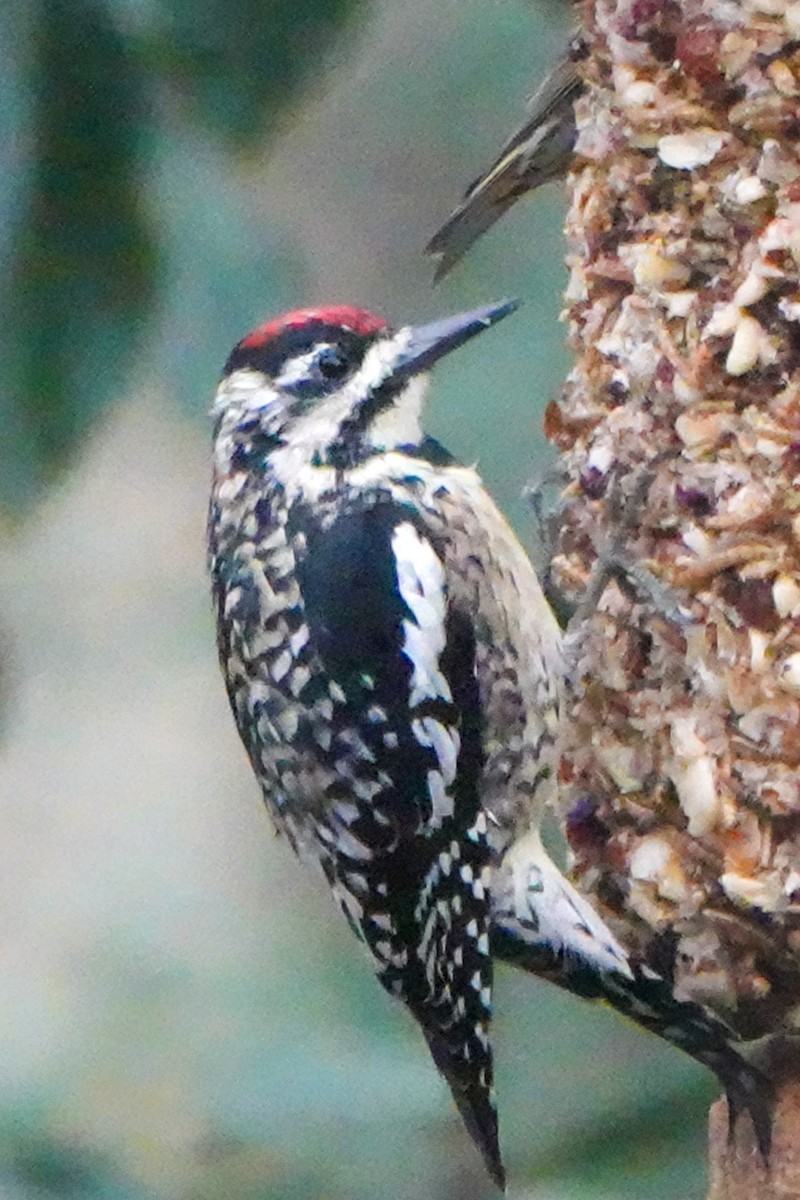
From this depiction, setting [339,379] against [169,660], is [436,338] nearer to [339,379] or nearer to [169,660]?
[339,379]

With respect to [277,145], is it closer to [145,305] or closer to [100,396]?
[145,305]

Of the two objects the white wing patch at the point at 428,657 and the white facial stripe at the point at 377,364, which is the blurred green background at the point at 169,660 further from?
the white wing patch at the point at 428,657

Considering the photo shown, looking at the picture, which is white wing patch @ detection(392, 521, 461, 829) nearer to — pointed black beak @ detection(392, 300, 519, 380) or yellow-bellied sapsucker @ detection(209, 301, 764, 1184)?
yellow-bellied sapsucker @ detection(209, 301, 764, 1184)

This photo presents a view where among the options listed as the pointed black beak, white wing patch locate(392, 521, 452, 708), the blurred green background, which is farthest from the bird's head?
the blurred green background

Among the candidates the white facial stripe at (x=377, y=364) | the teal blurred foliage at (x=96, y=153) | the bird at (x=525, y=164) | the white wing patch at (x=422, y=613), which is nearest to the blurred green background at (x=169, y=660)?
the teal blurred foliage at (x=96, y=153)

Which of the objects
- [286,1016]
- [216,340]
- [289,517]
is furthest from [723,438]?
[286,1016]

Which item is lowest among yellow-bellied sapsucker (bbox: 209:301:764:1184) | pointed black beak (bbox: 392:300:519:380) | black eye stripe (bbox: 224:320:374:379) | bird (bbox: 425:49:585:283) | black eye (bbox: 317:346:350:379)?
yellow-bellied sapsucker (bbox: 209:301:764:1184)
